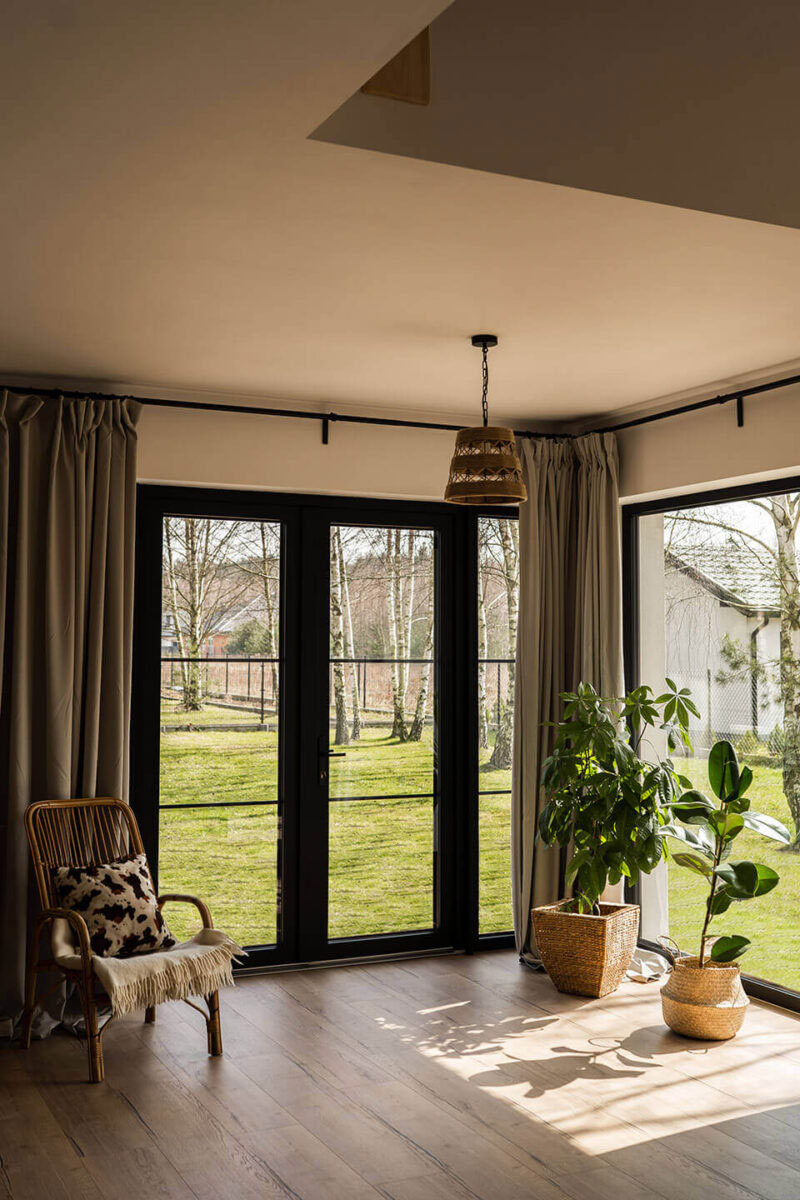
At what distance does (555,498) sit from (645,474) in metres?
0.52

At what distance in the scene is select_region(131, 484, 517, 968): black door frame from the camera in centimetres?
546

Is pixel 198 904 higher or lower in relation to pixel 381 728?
lower

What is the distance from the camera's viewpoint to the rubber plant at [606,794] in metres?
5.08

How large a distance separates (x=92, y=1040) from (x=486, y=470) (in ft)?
8.30

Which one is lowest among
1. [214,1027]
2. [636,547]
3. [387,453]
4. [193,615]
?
[214,1027]

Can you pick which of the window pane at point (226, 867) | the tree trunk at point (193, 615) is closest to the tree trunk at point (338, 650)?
the window pane at point (226, 867)

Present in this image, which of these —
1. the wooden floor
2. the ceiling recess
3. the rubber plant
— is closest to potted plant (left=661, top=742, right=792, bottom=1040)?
the wooden floor

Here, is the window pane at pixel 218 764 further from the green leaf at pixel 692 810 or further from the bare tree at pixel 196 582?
the green leaf at pixel 692 810

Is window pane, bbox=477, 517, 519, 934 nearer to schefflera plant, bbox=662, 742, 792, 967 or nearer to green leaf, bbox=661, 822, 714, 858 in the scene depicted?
green leaf, bbox=661, 822, 714, 858

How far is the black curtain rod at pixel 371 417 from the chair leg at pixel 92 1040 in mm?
2515

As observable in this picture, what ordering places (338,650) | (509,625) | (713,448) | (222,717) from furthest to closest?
(509,625) < (338,650) < (222,717) < (713,448)

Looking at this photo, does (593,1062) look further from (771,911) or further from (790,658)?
(790,658)

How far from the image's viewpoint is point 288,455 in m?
5.67

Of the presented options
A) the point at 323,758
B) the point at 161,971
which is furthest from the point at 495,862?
the point at 161,971
